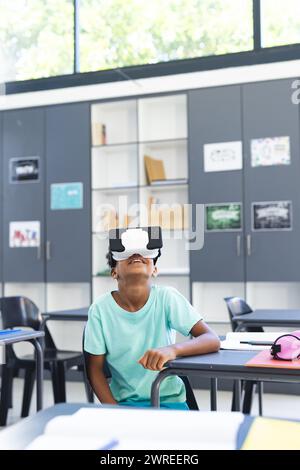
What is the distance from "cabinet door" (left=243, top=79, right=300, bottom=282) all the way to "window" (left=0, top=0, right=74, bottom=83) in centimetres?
173

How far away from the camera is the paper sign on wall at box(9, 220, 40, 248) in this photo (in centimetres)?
530

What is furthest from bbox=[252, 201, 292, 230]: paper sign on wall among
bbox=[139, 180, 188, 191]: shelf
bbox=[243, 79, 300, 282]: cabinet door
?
bbox=[139, 180, 188, 191]: shelf

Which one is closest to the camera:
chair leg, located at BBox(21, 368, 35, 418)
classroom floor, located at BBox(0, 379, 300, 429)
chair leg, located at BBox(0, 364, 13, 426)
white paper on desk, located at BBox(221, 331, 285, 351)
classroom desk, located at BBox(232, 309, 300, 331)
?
white paper on desk, located at BBox(221, 331, 285, 351)

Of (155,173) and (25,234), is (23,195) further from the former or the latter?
(155,173)

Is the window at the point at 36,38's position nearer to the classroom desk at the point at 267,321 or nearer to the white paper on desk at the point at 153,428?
the classroom desk at the point at 267,321

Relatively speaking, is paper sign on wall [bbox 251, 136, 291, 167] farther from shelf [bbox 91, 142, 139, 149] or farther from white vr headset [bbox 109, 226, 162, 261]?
white vr headset [bbox 109, 226, 162, 261]

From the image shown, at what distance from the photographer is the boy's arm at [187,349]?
157 cm

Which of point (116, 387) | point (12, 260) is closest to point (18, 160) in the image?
point (12, 260)

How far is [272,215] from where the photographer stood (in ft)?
14.8

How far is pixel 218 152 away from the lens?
4688mm

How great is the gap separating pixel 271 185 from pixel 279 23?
1291 millimetres

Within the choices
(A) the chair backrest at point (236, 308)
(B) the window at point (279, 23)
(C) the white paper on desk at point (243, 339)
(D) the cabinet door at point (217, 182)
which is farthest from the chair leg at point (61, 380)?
(B) the window at point (279, 23)

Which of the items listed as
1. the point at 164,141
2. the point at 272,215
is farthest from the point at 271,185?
the point at 164,141
